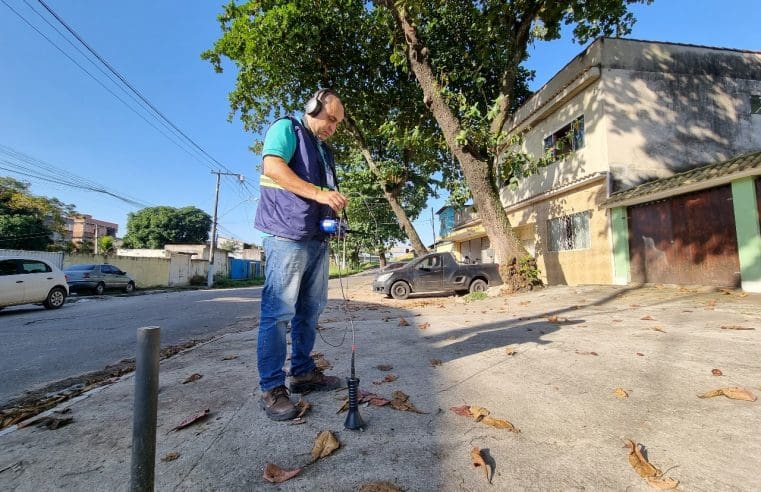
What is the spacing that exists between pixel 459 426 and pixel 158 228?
163 feet

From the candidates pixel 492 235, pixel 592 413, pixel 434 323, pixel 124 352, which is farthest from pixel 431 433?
pixel 492 235

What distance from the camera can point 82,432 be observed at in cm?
198

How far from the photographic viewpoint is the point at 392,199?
590 inches

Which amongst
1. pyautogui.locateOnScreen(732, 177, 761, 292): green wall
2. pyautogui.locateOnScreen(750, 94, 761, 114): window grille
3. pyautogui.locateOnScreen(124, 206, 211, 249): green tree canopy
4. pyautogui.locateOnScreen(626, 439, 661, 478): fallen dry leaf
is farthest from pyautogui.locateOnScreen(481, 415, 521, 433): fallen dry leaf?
pyautogui.locateOnScreen(124, 206, 211, 249): green tree canopy

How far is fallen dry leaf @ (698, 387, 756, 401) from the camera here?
211 centimetres

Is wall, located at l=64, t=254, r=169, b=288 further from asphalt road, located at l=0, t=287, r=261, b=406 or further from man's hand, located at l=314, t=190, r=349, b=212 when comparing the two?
man's hand, located at l=314, t=190, r=349, b=212

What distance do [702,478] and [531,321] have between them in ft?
12.3

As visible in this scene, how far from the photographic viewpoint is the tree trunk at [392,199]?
45.4ft

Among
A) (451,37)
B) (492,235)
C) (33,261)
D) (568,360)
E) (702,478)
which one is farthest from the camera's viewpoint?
(451,37)

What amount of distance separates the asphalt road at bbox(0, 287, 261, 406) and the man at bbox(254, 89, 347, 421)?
2627 mm

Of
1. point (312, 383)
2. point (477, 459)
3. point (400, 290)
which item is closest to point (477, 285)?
point (400, 290)

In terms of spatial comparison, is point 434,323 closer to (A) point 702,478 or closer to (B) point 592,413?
(B) point 592,413

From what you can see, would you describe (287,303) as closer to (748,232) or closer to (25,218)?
(748,232)

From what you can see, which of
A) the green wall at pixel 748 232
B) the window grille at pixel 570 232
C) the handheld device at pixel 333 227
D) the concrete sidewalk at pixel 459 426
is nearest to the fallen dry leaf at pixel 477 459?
the concrete sidewalk at pixel 459 426
